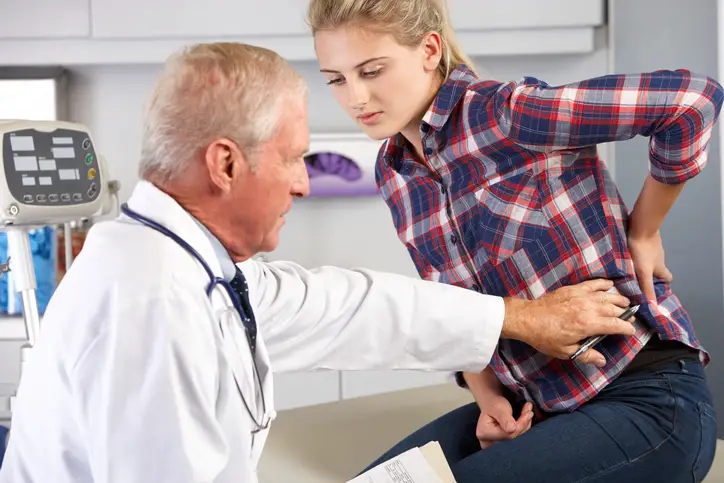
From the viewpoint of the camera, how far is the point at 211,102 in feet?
3.34

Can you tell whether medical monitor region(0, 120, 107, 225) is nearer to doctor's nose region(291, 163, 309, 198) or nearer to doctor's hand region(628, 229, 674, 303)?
doctor's nose region(291, 163, 309, 198)

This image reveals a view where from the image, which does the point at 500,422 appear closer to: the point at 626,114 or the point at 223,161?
the point at 626,114

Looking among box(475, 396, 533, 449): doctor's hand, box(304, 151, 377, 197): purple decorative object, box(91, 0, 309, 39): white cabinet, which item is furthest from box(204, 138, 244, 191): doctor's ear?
box(304, 151, 377, 197): purple decorative object

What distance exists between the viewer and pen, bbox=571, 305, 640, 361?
1.45 meters

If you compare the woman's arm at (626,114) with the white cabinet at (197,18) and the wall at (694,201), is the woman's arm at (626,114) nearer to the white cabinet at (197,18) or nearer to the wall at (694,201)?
the wall at (694,201)

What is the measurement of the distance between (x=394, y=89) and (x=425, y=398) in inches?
35.5

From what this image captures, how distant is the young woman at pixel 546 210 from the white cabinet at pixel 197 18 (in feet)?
4.34

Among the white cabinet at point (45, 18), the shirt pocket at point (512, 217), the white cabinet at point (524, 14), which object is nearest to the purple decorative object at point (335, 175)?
the white cabinet at point (524, 14)

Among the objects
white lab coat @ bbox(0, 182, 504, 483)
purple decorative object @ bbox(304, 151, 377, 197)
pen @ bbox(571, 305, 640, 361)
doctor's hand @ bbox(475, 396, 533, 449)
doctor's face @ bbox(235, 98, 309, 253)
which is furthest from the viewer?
purple decorative object @ bbox(304, 151, 377, 197)

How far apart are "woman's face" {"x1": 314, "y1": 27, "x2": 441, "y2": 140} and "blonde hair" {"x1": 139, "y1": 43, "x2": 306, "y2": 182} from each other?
501 millimetres

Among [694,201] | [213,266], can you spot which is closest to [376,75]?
[213,266]

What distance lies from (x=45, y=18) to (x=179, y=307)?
7.27 ft

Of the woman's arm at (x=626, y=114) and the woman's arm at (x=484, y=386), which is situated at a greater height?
the woman's arm at (x=626, y=114)

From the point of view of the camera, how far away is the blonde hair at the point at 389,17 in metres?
1.52
